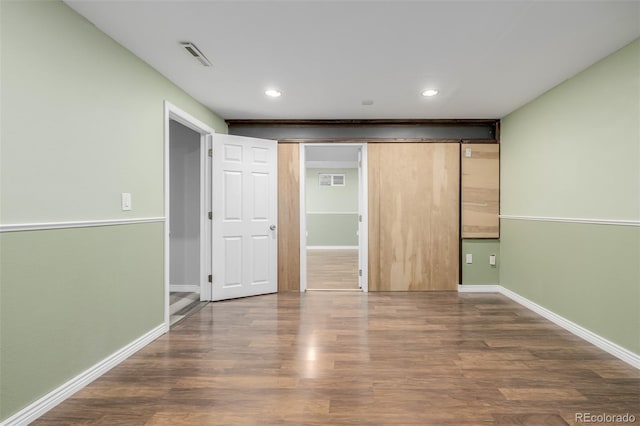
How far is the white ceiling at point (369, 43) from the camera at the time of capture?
185cm

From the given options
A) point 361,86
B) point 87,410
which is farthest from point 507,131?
point 87,410

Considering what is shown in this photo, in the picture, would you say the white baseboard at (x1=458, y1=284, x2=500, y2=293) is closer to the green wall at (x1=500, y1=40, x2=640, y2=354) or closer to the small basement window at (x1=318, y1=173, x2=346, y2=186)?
the green wall at (x1=500, y1=40, x2=640, y2=354)

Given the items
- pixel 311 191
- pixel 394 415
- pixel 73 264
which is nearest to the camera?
pixel 394 415

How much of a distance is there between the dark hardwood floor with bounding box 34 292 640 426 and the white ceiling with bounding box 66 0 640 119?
2274mm

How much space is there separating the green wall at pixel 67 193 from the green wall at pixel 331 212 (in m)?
5.87

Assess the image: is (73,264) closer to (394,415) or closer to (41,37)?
(41,37)

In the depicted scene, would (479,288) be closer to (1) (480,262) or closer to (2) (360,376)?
(1) (480,262)

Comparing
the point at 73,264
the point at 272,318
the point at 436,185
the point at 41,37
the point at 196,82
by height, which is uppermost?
the point at 196,82

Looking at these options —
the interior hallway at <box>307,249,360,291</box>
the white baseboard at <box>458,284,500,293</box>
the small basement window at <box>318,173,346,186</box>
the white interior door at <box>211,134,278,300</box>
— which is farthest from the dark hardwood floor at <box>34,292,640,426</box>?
the small basement window at <box>318,173,346,186</box>

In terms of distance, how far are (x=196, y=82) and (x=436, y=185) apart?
3.11 m

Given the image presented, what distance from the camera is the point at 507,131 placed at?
3936 millimetres

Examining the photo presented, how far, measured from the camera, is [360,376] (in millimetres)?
2023

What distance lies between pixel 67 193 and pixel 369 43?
2173mm

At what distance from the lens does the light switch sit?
228 cm
